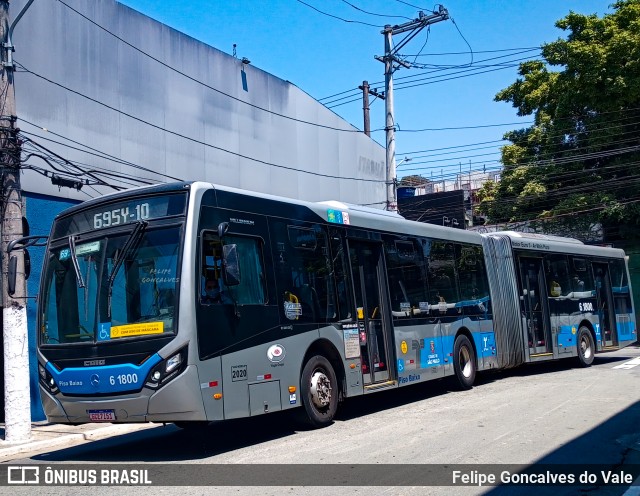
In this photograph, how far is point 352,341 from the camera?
11.4 meters

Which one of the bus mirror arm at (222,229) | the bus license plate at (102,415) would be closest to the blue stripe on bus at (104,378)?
the bus license plate at (102,415)

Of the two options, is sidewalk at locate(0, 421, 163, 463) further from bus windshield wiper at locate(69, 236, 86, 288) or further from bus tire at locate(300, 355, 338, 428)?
bus tire at locate(300, 355, 338, 428)

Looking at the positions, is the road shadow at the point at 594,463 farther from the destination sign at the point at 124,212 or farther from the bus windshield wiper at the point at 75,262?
the bus windshield wiper at the point at 75,262

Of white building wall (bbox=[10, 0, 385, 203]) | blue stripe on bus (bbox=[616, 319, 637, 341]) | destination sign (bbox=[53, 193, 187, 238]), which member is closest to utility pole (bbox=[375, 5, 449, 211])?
white building wall (bbox=[10, 0, 385, 203])

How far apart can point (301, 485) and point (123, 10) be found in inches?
569

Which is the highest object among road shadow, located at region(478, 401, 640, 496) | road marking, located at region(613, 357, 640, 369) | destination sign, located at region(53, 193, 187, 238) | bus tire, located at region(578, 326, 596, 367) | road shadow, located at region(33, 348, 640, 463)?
destination sign, located at region(53, 193, 187, 238)

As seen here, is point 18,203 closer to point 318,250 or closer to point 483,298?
point 318,250

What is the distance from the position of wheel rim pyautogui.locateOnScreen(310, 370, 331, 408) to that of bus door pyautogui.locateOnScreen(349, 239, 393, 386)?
1102 millimetres

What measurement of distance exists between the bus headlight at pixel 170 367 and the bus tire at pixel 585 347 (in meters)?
13.7

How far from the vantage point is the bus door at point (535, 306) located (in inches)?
691

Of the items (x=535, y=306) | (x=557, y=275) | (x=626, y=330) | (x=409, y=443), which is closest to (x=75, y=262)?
(x=409, y=443)

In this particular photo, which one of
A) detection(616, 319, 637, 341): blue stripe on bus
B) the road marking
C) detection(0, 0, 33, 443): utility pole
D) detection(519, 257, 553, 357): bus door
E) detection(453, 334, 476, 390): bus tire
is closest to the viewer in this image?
detection(0, 0, 33, 443): utility pole

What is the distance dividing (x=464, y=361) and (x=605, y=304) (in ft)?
25.6

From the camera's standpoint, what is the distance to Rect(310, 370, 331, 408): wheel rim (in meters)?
10.4
